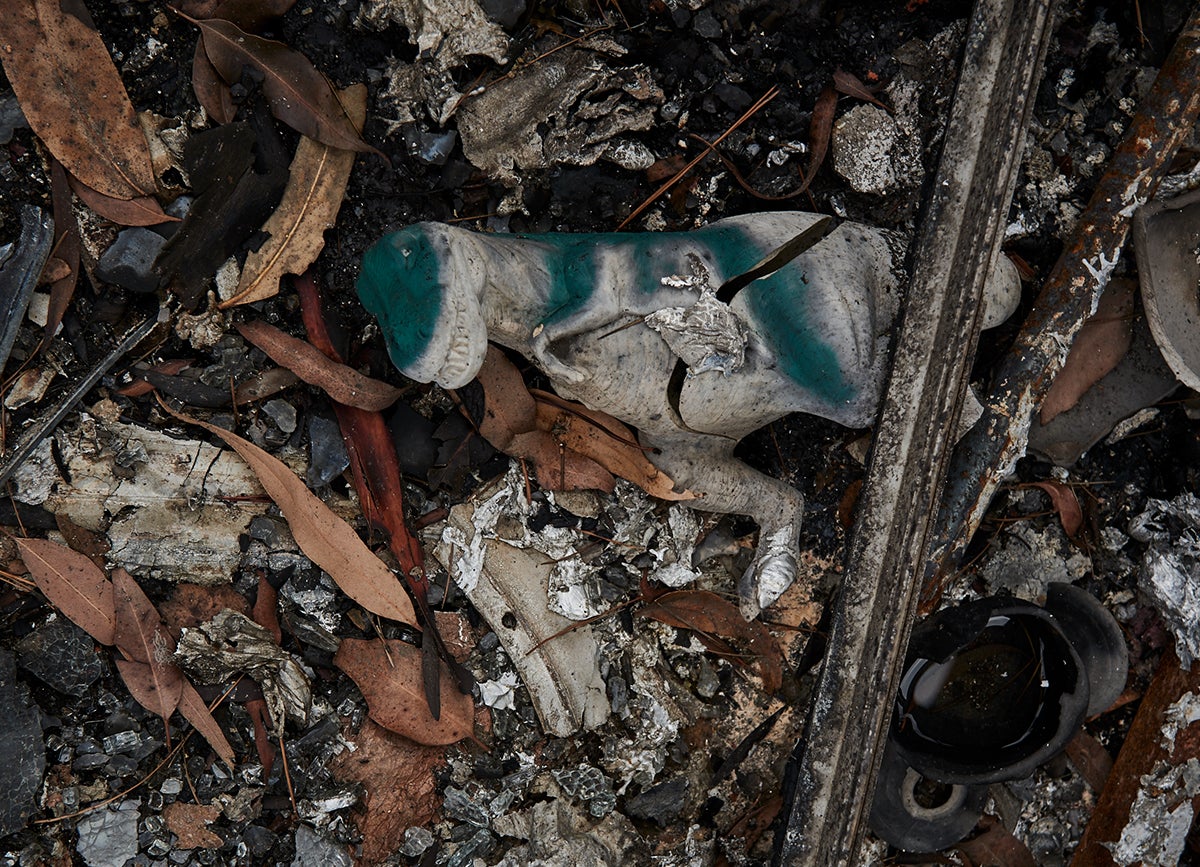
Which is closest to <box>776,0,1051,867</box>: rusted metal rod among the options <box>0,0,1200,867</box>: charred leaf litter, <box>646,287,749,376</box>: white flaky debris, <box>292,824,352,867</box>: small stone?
<box>0,0,1200,867</box>: charred leaf litter

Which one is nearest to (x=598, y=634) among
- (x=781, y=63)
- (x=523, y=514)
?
(x=523, y=514)

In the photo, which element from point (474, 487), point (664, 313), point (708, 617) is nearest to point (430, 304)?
point (664, 313)

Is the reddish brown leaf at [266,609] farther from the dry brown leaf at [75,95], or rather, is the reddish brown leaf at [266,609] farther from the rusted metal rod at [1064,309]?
the rusted metal rod at [1064,309]

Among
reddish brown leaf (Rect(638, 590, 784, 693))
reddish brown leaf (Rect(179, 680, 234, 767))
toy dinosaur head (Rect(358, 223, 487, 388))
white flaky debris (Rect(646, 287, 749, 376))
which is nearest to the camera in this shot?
toy dinosaur head (Rect(358, 223, 487, 388))

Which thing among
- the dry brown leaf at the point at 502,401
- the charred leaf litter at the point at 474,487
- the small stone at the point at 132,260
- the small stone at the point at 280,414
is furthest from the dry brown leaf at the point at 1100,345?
the small stone at the point at 132,260

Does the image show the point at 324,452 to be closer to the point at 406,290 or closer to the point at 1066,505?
the point at 406,290

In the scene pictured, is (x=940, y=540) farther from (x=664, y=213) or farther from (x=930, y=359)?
(x=664, y=213)

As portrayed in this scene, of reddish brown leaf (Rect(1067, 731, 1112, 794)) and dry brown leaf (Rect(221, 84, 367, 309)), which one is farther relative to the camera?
reddish brown leaf (Rect(1067, 731, 1112, 794))

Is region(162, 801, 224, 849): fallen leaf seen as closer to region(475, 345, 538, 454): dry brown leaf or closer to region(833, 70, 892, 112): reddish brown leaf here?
region(475, 345, 538, 454): dry brown leaf
